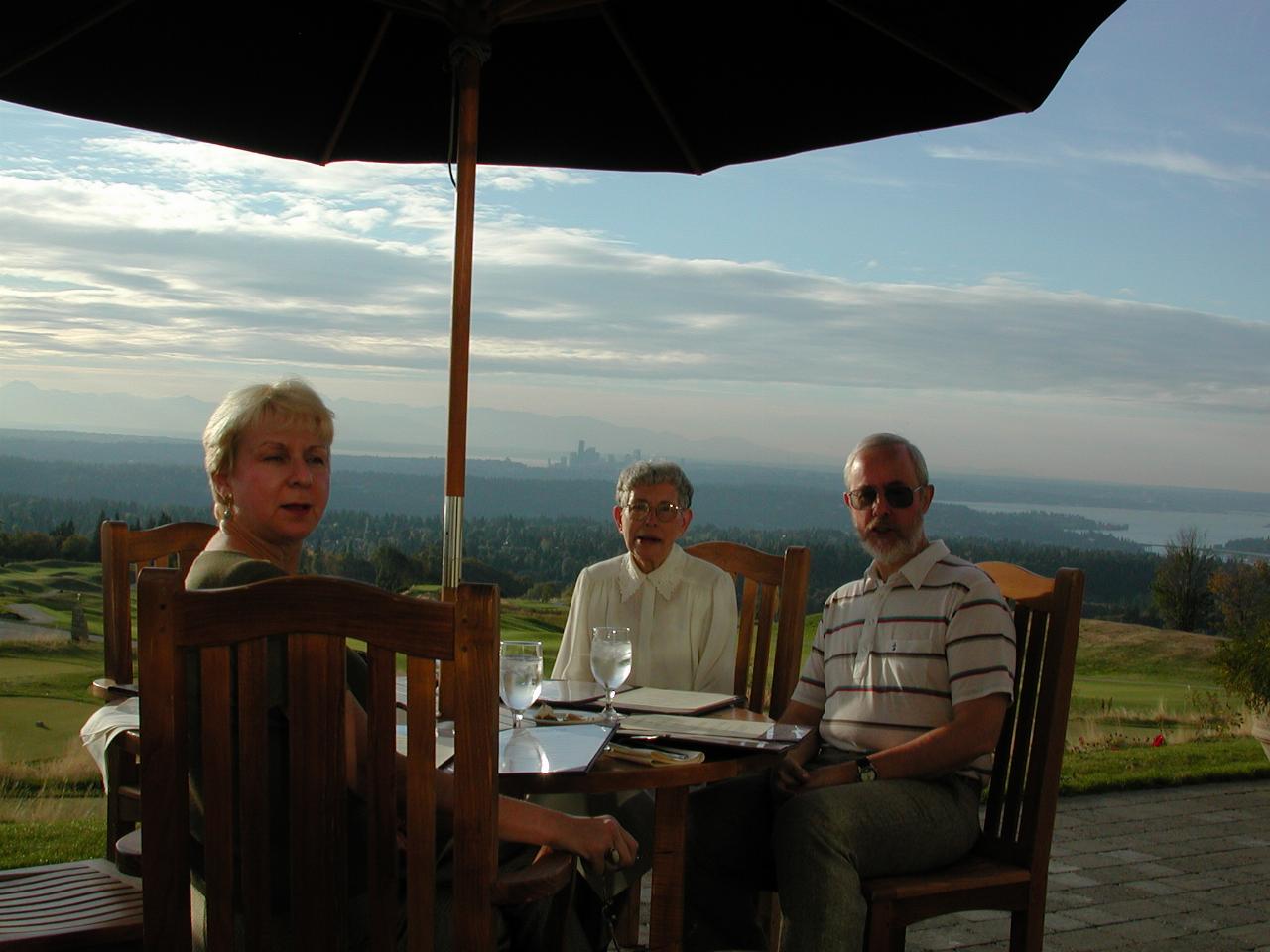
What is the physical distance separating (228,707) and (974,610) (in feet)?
5.31

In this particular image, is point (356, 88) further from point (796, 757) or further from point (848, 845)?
point (848, 845)

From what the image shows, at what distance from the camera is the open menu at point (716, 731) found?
2.05 m

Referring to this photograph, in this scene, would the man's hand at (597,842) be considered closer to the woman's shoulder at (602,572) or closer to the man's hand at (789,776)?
the man's hand at (789,776)

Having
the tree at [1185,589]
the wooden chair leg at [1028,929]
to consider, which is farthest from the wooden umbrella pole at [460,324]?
the tree at [1185,589]

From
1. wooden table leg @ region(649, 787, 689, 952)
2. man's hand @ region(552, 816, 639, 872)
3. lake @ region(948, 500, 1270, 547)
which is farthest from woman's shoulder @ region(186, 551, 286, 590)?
lake @ region(948, 500, 1270, 547)

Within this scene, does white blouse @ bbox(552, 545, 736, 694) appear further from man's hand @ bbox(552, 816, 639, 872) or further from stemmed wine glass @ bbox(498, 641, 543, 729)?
man's hand @ bbox(552, 816, 639, 872)

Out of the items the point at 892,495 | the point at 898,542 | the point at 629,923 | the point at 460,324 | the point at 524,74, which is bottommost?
the point at 629,923

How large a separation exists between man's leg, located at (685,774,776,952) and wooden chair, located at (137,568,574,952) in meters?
1.16

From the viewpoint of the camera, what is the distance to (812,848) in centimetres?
220

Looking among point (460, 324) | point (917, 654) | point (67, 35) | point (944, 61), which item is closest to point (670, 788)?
point (917, 654)

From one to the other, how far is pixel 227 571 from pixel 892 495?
1.61 metres

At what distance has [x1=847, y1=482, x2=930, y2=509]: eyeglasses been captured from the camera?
271 centimetres

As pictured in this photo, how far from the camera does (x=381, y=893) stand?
146cm

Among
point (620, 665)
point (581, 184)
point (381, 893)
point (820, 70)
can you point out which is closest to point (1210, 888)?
point (620, 665)
